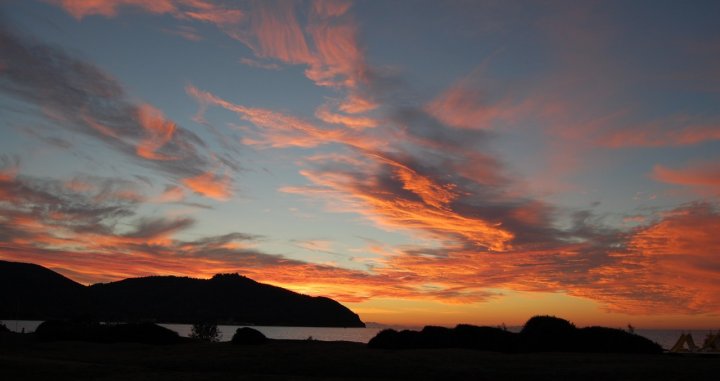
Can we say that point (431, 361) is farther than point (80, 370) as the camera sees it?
Yes

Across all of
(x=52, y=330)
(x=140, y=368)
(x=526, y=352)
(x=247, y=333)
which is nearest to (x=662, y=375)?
(x=526, y=352)

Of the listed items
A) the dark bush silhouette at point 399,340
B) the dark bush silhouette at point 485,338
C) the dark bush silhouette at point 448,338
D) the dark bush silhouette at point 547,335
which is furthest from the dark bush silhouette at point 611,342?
the dark bush silhouette at point 399,340

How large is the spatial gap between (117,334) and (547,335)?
4049cm

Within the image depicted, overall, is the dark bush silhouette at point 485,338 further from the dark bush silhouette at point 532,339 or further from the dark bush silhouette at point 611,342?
the dark bush silhouette at point 611,342

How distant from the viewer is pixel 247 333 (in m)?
47.9

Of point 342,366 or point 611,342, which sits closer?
point 342,366

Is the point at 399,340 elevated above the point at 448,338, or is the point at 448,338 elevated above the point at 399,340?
the point at 448,338

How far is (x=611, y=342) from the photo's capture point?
4162cm

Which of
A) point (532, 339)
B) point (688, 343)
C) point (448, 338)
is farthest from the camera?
point (448, 338)

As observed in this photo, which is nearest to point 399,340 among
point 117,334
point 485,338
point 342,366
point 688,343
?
point 485,338

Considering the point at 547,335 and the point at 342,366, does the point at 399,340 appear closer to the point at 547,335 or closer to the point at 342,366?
the point at 547,335

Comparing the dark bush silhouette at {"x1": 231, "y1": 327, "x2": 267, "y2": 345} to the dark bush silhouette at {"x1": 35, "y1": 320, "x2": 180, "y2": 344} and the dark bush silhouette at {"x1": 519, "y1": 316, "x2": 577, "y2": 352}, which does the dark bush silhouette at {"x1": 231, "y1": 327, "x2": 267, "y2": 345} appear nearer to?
the dark bush silhouette at {"x1": 35, "y1": 320, "x2": 180, "y2": 344}

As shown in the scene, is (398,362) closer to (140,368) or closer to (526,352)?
(526,352)

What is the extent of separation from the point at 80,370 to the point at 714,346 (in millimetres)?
40436
